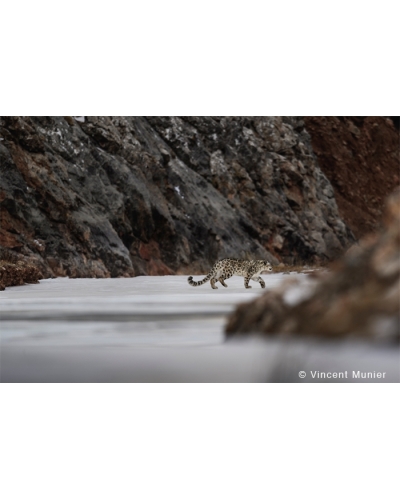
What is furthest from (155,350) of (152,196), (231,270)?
(152,196)

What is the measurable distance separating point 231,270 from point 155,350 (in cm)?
418

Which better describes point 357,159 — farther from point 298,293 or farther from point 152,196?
point 298,293

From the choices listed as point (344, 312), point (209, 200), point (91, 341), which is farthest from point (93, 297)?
point (209, 200)

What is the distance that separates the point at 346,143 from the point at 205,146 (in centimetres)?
256

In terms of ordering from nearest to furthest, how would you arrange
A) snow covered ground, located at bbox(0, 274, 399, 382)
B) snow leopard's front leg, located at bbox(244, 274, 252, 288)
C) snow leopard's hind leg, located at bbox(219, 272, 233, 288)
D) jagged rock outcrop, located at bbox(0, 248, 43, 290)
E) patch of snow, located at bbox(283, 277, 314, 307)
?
patch of snow, located at bbox(283, 277, 314, 307)
snow covered ground, located at bbox(0, 274, 399, 382)
snow leopard's front leg, located at bbox(244, 274, 252, 288)
snow leopard's hind leg, located at bbox(219, 272, 233, 288)
jagged rock outcrop, located at bbox(0, 248, 43, 290)

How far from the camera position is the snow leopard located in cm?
745

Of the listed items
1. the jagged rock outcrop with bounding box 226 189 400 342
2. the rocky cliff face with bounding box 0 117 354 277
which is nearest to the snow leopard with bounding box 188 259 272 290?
the rocky cliff face with bounding box 0 117 354 277

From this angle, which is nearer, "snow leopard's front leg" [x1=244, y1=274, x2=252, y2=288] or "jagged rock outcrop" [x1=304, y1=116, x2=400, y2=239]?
"snow leopard's front leg" [x1=244, y1=274, x2=252, y2=288]

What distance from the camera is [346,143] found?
12109mm

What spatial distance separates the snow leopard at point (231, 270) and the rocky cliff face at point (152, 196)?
1272 mm

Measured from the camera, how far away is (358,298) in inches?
111

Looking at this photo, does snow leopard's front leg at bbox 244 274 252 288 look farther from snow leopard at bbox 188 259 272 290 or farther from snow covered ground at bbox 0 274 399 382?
snow covered ground at bbox 0 274 399 382

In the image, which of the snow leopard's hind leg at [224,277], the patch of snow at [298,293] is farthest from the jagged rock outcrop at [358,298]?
the snow leopard's hind leg at [224,277]

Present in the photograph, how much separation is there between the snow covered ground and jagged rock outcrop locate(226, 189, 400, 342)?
83 mm
